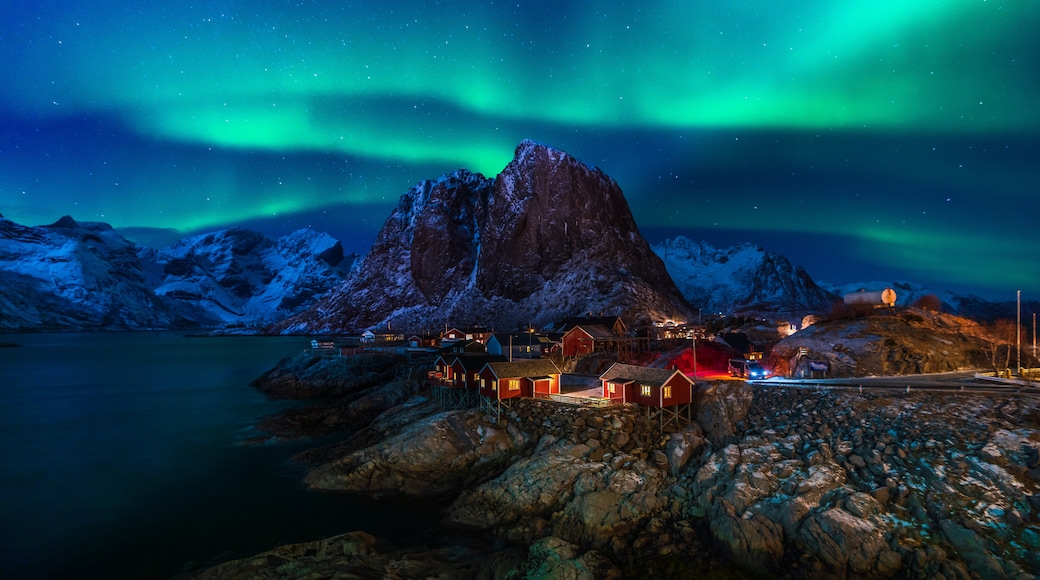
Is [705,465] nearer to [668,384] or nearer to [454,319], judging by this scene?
[668,384]

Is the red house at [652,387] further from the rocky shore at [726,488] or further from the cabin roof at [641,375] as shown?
the rocky shore at [726,488]

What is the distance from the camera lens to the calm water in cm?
2309

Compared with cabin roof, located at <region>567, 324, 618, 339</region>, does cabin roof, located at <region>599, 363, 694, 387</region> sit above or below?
below

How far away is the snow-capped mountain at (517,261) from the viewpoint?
409ft

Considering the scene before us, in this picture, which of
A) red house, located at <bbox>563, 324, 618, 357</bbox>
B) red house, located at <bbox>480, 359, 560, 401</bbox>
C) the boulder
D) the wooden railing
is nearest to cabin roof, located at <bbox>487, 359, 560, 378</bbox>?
red house, located at <bbox>480, 359, 560, 401</bbox>

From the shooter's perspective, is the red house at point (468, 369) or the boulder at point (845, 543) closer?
the boulder at point (845, 543)

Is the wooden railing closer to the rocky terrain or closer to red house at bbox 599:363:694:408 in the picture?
red house at bbox 599:363:694:408

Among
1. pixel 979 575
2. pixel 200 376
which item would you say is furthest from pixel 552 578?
pixel 200 376

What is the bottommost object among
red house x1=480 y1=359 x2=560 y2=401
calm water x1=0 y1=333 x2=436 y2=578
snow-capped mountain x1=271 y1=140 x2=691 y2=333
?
calm water x1=0 y1=333 x2=436 y2=578

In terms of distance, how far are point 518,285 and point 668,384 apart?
4462 inches

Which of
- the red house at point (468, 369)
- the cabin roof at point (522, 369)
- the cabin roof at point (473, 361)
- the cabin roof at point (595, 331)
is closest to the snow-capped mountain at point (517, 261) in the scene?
the cabin roof at point (595, 331)

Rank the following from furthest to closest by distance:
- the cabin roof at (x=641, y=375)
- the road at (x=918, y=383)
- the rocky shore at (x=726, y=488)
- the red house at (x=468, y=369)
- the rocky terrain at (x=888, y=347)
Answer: the red house at (x=468, y=369), the rocky terrain at (x=888, y=347), the cabin roof at (x=641, y=375), the road at (x=918, y=383), the rocky shore at (x=726, y=488)

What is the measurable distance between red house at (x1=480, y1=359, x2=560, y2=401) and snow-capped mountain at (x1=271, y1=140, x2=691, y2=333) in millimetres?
64854

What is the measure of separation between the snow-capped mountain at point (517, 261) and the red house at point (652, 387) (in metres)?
67.9
